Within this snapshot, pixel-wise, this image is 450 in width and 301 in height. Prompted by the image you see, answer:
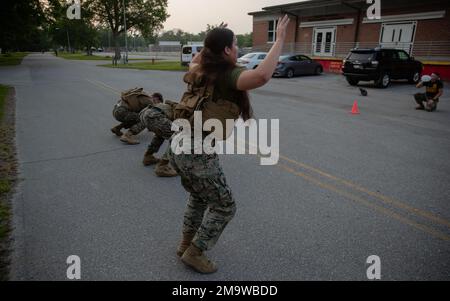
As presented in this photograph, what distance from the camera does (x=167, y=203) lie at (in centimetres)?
389

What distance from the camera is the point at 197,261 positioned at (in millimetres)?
2680

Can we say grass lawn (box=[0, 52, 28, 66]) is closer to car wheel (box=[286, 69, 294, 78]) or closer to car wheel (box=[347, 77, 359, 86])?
car wheel (box=[286, 69, 294, 78])

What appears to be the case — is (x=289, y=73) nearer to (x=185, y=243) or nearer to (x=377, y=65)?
(x=377, y=65)

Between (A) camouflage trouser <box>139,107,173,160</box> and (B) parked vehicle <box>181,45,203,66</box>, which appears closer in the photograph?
(A) camouflage trouser <box>139,107,173,160</box>

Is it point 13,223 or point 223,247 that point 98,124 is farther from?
point 223,247

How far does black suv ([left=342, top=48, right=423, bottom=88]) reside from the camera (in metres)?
15.9

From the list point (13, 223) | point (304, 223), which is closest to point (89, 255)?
point (13, 223)

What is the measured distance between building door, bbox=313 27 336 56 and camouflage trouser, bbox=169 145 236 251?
28107mm

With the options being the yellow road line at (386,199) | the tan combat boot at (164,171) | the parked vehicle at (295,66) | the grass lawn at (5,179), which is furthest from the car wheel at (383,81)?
the grass lawn at (5,179)

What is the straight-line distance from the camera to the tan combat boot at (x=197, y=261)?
267 centimetres

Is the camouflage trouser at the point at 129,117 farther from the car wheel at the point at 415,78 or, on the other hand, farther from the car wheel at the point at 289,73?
the car wheel at the point at 415,78

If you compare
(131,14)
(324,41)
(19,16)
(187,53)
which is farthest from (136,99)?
(131,14)

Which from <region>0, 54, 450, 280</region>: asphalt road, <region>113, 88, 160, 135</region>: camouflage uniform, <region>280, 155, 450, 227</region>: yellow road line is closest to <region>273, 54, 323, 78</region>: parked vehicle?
<region>0, 54, 450, 280</region>: asphalt road
